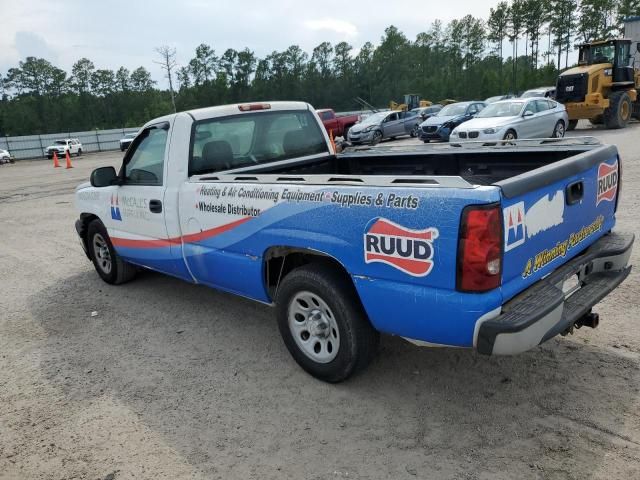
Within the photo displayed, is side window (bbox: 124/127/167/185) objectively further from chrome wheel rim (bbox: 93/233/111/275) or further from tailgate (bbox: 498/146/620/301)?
tailgate (bbox: 498/146/620/301)

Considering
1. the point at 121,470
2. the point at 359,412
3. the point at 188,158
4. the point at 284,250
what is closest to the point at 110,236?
the point at 188,158

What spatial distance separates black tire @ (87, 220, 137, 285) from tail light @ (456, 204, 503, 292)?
14.5 ft

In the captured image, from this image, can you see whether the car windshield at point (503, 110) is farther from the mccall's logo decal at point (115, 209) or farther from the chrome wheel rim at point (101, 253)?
the mccall's logo decal at point (115, 209)

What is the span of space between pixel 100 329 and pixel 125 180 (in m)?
1.50

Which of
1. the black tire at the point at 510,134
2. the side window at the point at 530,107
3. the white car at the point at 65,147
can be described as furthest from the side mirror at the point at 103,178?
the white car at the point at 65,147

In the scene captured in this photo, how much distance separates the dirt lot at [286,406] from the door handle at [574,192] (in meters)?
1.19

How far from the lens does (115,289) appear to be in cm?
601

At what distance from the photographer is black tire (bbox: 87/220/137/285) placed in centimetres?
586

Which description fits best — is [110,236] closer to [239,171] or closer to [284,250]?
[239,171]

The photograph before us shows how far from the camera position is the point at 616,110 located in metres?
19.2

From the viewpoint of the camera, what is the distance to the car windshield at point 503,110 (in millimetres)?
15523

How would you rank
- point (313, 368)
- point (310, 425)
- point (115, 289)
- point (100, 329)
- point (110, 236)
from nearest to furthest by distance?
point (310, 425) < point (313, 368) < point (100, 329) < point (110, 236) < point (115, 289)

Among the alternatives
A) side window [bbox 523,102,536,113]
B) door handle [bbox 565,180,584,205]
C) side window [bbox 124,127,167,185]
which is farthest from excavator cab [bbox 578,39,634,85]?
side window [bbox 124,127,167,185]

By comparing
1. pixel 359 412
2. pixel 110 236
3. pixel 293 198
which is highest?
pixel 293 198
